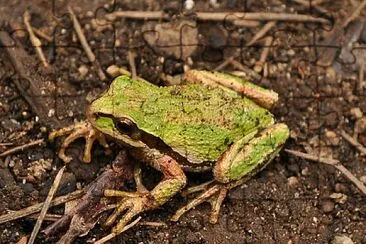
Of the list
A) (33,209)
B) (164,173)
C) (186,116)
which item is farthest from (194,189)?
(33,209)

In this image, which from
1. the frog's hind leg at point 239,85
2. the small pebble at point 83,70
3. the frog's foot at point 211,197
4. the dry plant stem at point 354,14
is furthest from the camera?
the dry plant stem at point 354,14

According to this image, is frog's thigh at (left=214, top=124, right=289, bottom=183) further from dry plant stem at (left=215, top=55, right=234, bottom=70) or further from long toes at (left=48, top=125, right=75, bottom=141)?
long toes at (left=48, top=125, right=75, bottom=141)

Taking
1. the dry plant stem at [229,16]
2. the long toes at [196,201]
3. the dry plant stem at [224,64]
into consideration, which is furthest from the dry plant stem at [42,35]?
the long toes at [196,201]

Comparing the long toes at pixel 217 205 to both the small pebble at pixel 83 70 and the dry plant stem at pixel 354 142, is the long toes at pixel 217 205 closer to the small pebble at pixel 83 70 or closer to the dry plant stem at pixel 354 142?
the dry plant stem at pixel 354 142

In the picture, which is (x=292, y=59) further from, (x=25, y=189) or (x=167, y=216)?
(x=25, y=189)

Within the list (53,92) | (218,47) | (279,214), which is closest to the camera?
(279,214)

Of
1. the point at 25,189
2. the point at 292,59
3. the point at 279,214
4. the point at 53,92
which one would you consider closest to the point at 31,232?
the point at 25,189

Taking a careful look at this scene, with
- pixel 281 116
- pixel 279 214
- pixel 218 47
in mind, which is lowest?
pixel 279 214
